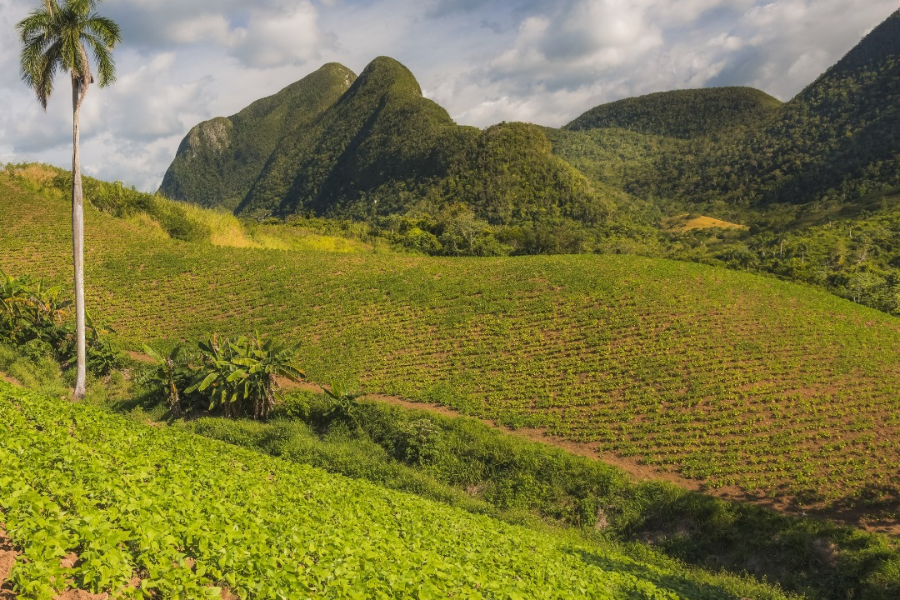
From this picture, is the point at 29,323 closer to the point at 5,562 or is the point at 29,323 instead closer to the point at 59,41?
the point at 59,41

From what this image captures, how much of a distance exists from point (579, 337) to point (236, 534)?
2035 cm

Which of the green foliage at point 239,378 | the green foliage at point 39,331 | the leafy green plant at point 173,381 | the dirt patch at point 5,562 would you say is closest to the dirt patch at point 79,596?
the dirt patch at point 5,562

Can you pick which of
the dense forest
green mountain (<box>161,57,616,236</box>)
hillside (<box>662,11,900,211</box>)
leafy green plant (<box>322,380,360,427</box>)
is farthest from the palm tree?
hillside (<box>662,11,900,211</box>)

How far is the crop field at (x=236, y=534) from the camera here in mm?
4410

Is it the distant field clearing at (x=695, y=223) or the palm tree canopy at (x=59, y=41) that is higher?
the distant field clearing at (x=695, y=223)

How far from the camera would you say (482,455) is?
14.9 meters

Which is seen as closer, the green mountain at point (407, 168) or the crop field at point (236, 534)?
the crop field at point (236, 534)

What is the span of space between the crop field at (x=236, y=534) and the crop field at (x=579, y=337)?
7604 mm

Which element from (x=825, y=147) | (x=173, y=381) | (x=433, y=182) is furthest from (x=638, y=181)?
(x=173, y=381)

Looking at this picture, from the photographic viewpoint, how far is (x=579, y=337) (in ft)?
78.6

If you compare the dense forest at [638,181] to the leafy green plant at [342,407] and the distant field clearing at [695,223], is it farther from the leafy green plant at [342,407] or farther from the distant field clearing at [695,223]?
the leafy green plant at [342,407]

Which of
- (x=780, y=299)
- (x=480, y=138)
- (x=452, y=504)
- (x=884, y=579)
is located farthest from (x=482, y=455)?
(x=480, y=138)

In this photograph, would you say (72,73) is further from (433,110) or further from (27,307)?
(433,110)

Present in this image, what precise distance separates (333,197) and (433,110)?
1497 inches
